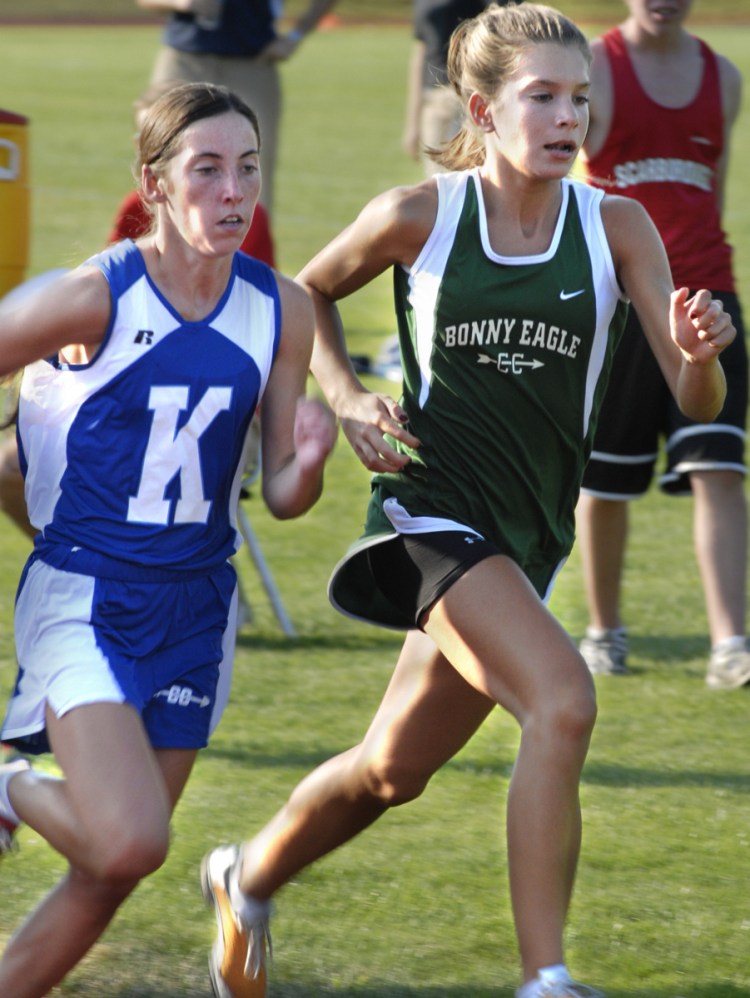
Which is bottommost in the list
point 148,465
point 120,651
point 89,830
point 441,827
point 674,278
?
point 441,827

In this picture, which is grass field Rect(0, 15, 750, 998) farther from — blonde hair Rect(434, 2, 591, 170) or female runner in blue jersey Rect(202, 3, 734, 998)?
blonde hair Rect(434, 2, 591, 170)

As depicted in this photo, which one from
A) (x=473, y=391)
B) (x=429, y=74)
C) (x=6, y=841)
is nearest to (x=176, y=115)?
Result: (x=473, y=391)

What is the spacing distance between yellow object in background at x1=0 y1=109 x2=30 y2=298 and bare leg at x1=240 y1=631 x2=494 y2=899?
52.6 inches

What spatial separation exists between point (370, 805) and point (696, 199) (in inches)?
105

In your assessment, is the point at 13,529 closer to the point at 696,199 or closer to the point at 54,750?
the point at 696,199

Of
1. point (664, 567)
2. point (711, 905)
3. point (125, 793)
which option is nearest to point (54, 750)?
point (125, 793)

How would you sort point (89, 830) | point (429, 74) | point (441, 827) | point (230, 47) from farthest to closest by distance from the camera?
point (429, 74) < point (230, 47) < point (441, 827) < point (89, 830)

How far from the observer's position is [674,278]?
539 centimetres

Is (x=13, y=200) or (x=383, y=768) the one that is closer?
(x=383, y=768)

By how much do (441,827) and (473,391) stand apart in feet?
4.52

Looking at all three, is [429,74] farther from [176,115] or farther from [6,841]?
[6,841]

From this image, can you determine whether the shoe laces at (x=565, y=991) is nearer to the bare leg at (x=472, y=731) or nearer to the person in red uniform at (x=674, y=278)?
the bare leg at (x=472, y=731)

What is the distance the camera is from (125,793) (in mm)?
2922

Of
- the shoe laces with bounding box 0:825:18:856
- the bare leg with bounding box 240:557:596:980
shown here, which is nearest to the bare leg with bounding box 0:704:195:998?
the shoe laces with bounding box 0:825:18:856
